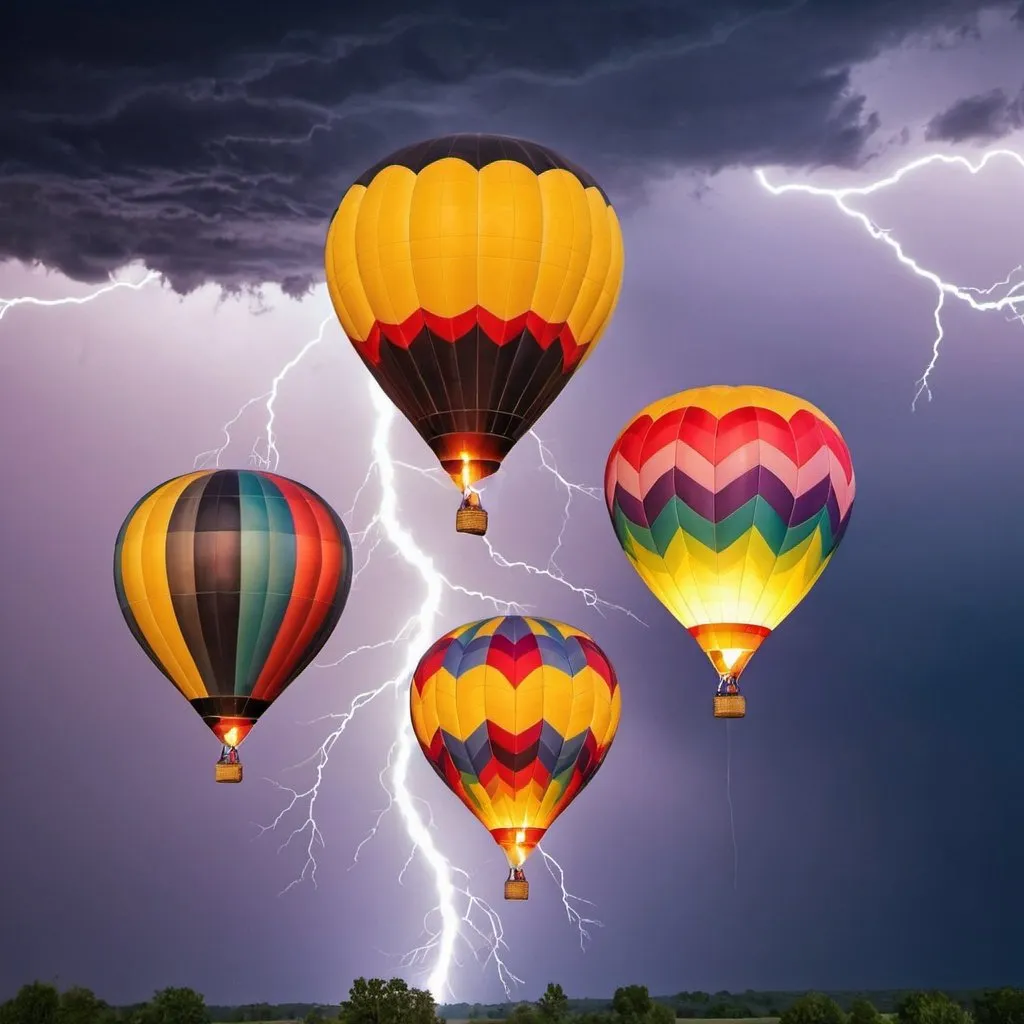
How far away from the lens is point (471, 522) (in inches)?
732

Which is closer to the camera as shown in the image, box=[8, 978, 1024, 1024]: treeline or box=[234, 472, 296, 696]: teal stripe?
box=[234, 472, 296, 696]: teal stripe

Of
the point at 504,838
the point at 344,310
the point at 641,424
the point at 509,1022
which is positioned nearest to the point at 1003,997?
the point at 509,1022

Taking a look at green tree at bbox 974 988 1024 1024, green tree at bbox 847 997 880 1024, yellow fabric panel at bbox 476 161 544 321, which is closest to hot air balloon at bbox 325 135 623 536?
yellow fabric panel at bbox 476 161 544 321

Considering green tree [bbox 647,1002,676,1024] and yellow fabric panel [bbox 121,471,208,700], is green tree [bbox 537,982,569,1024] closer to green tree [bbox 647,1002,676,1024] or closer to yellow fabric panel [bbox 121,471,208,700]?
green tree [bbox 647,1002,676,1024]

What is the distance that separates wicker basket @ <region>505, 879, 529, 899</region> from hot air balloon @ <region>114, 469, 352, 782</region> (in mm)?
3074

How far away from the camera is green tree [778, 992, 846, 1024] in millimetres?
31078

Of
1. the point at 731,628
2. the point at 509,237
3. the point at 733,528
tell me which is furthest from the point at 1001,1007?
the point at 509,237

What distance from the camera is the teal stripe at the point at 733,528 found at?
758 inches

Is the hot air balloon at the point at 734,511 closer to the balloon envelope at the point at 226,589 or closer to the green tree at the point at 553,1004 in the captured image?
the balloon envelope at the point at 226,589

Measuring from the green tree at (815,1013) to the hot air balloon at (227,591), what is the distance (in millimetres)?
13723

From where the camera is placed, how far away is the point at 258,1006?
47.6 metres

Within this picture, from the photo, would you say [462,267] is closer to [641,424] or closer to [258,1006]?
[641,424]

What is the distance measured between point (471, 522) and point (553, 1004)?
64.3 feet

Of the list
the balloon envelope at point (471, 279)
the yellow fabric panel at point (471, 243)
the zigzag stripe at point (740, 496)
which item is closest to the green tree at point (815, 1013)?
the zigzag stripe at point (740, 496)
